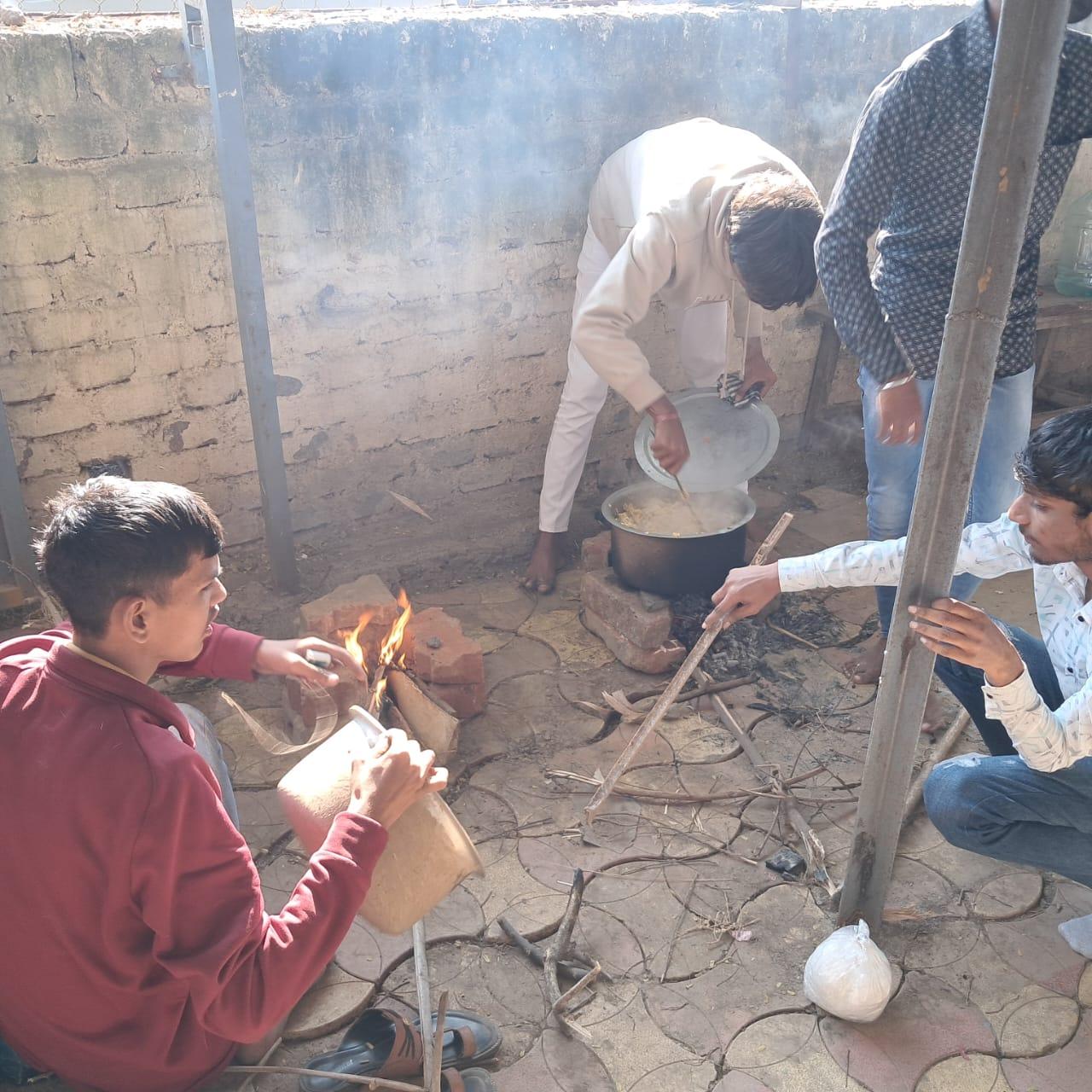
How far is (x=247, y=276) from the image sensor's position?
14.1 feet

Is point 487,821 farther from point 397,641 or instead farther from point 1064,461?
point 1064,461

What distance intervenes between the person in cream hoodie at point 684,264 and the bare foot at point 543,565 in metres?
0.26

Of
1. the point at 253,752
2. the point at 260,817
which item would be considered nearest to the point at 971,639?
the point at 260,817

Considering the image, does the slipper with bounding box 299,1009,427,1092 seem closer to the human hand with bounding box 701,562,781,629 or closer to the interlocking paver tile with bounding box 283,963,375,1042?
the interlocking paver tile with bounding box 283,963,375,1042

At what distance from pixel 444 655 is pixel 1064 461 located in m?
2.39

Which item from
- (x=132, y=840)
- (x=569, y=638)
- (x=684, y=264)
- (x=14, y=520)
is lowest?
(x=569, y=638)

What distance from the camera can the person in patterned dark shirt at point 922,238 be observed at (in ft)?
10.9

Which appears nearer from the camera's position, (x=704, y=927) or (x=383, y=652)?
(x=704, y=927)

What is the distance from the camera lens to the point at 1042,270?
703cm

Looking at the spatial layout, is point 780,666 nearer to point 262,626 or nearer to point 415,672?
point 415,672

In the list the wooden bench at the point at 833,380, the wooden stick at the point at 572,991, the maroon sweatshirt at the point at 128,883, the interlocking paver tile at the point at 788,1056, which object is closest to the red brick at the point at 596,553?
the wooden bench at the point at 833,380

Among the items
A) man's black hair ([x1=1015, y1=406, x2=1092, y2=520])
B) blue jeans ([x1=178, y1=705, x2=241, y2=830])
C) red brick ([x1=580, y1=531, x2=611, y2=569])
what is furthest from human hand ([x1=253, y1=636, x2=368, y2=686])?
red brick ([x1=580, y1=531, x2=611, y2=569])

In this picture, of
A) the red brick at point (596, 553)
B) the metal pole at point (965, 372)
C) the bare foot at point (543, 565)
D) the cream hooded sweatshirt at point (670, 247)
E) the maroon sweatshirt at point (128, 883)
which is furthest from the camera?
the bare foot at point (543, 565)

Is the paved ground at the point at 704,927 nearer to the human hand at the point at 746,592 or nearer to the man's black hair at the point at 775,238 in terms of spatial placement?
the human hand at the point at 746,592
